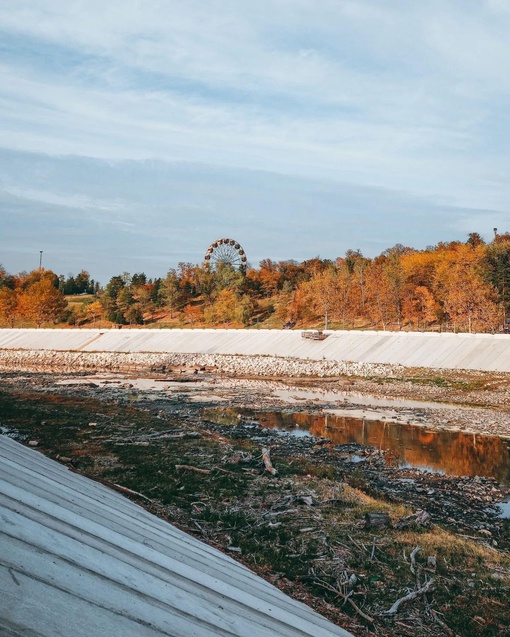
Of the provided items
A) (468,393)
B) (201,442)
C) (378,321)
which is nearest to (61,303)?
(378,321)

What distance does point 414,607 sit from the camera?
9031 millimetres

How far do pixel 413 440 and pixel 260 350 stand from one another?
1573 inches

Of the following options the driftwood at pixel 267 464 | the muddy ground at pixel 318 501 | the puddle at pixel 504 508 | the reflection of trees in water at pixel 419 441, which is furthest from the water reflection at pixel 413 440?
the driftwood at pixel 267 464

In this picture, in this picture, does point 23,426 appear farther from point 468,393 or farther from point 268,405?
point 468,393

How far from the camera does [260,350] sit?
64.1m

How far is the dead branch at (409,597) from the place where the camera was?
8805mm

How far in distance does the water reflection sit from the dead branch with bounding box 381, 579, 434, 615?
409 inches

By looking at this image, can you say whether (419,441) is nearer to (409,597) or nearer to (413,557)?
(413,557)

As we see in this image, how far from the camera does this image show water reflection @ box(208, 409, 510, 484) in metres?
20.5

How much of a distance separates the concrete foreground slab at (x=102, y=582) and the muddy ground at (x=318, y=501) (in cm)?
336

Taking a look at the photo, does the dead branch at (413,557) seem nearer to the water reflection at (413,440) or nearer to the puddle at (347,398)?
the water reflection at (413,440)

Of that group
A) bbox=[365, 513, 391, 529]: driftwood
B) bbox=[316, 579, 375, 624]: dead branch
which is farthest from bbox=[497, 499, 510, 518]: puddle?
bbox=[316, 579, 375, 624]: dead branch

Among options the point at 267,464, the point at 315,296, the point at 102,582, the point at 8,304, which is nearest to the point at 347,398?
the point at 267,464

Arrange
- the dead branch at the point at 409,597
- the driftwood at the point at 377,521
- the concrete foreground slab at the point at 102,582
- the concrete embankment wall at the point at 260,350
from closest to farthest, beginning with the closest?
the concrete foreground slab at the point at 102,582
the dead branch at the point at 409,597
the driftwood at the point at 377,521
the concrete embankment wall at the point at 260,350
